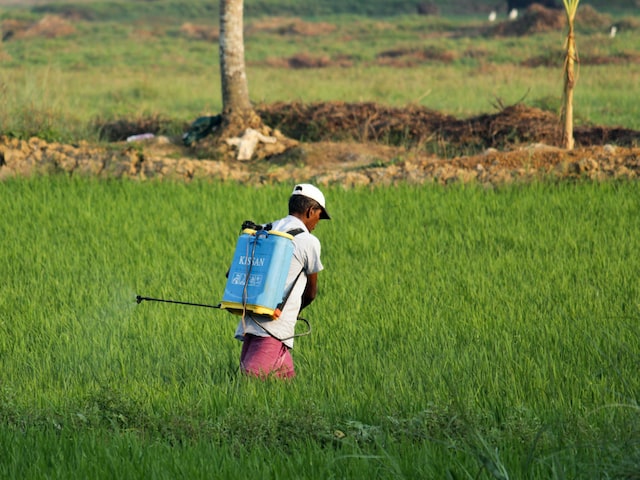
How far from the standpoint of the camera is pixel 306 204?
5.34 meters

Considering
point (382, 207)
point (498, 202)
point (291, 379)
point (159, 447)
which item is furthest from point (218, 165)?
point (159, 447)

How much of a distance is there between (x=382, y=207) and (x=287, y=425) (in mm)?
6123

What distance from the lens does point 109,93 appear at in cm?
2473

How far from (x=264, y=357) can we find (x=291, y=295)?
0.35 metres

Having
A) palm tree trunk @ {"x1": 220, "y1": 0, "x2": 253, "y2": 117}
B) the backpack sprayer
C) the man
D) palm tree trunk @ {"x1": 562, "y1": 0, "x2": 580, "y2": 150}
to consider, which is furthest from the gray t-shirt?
palm tree trunk @ {"x1": 220, "y1": 0, "x2": 253, "y2": 117}

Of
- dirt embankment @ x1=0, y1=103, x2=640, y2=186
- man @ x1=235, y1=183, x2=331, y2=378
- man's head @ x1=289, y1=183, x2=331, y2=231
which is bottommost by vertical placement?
dirt embankment @ x1=0, y1=103, x2=640, y2=186

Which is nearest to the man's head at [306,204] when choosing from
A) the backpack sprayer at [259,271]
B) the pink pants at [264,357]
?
the backpack sprayer at [259,271]

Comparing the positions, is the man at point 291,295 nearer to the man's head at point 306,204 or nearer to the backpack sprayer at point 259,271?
the man's head at point 306,204

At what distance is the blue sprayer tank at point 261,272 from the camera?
505 cm

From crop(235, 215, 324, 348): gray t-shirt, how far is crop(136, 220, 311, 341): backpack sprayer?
146 mm

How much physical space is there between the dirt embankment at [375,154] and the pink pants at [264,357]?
6.64m

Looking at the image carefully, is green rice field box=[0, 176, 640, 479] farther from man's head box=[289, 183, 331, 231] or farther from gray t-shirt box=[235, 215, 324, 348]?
man's head box=[289, 183, 331, 231]

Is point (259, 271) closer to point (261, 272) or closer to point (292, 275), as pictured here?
point (261, 272)

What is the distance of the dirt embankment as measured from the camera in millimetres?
12016
